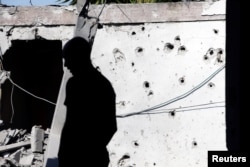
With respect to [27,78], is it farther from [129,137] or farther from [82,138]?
[82,138]

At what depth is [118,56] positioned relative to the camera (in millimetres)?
7637

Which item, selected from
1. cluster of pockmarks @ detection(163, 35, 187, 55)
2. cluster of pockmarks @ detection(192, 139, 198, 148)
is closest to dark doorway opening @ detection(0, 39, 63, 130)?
cluster of pockmarks @ detection(163, 35, 187, 55)

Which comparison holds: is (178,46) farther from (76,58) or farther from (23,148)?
(76,58)

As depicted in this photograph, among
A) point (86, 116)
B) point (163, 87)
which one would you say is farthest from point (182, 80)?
point (86, 116)

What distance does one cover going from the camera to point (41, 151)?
7.32 m

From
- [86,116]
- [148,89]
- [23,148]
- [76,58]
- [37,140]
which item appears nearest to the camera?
[86,116]

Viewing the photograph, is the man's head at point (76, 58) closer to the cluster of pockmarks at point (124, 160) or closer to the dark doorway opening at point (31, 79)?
the cluster of pockmarks at point (124, 160)

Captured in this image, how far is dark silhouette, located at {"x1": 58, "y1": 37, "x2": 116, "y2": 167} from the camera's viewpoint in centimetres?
416

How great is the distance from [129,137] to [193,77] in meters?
1.24

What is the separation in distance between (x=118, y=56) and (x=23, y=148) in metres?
1.87

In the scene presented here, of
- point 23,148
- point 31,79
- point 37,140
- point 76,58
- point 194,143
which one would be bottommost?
point 23,148

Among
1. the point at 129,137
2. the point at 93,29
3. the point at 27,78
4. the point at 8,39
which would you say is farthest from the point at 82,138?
the point at 27,78

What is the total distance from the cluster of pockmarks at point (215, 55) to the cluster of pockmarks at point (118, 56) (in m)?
1.16

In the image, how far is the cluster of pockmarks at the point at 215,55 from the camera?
7.35 meters
